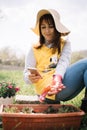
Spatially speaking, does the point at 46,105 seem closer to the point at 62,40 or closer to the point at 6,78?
the point at 62,40

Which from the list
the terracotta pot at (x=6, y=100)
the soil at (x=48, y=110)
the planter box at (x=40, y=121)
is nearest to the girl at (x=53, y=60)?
the soil at (x=48, y=110)

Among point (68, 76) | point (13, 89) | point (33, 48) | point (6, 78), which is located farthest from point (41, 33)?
point (6, 78)

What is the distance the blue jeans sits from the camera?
3777 millimetres

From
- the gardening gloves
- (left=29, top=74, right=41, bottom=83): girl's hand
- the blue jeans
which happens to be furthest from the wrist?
the blue jeans

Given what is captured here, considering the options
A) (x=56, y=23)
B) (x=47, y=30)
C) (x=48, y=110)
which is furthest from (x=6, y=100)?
(x=56, y=23)

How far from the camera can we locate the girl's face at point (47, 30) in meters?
3.82

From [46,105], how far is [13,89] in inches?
36.5

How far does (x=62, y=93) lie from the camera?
3.88 meters

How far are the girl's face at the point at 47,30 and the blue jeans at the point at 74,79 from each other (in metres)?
0.34

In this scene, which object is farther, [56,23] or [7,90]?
[7,90]

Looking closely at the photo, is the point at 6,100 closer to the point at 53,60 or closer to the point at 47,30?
the point at 53,60

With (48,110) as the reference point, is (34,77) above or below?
above

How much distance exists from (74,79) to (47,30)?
20.1 inches

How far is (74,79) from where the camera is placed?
381cm
